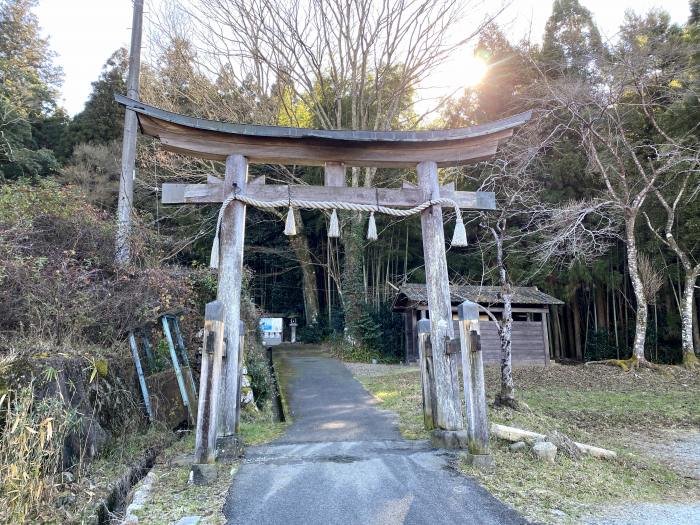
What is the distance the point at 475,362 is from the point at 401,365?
10.9 meters

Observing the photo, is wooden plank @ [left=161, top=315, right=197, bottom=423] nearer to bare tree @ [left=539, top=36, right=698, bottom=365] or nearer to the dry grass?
the dry grass

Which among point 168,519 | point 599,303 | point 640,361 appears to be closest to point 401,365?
point 640,361

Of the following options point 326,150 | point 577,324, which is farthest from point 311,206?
point 577,324

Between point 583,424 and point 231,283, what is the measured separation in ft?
19.3

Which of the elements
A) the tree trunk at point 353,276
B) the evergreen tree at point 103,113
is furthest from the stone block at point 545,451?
the evergreen tree at point 103,113

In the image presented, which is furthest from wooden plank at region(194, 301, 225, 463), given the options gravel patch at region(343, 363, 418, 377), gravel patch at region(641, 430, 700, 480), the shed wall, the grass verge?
the shed wall

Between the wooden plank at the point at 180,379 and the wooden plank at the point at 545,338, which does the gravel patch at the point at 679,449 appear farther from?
the wooden plank at the point at 545,338

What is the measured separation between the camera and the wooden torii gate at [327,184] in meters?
4.63

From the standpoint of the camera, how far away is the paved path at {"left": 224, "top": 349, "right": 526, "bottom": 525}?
3035 mm

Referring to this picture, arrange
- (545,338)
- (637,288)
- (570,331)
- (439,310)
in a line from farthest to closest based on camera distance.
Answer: (570,331) < (545,338) < (637,288) < (439,310)

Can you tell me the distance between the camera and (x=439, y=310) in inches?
192

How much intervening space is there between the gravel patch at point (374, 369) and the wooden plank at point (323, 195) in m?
7.49

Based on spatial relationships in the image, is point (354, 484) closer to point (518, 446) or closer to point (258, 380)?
point (518, 446)

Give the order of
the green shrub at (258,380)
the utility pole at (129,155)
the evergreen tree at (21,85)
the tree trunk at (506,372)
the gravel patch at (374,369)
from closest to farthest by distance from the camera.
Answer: the utility pole at (129,155)
the tree trunk at (506,372)
the green shrub at (258,380)
the gravel patch at (374,369)
the evergreen tree at (21,85)
